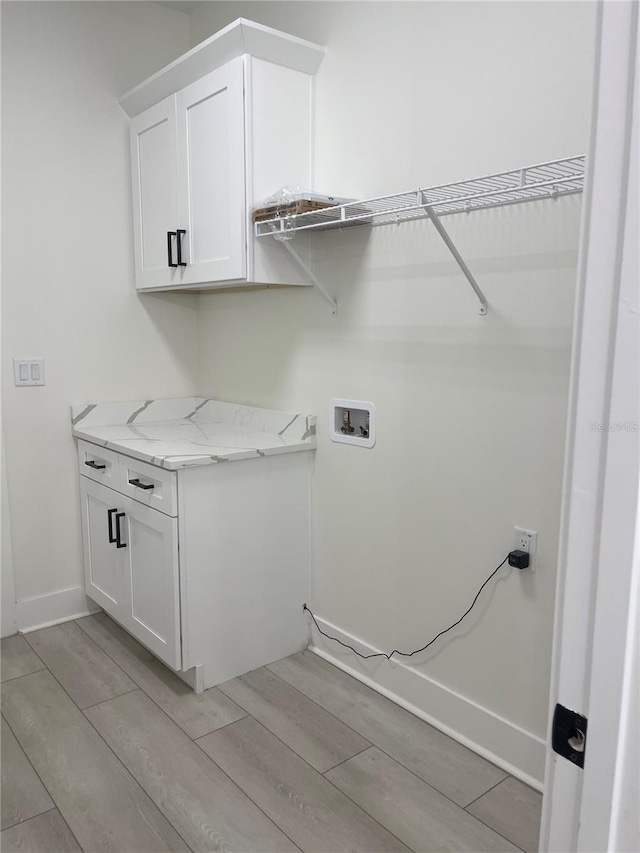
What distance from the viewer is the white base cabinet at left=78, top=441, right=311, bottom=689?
2184 millimetres

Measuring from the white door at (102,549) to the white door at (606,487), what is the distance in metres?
2.11

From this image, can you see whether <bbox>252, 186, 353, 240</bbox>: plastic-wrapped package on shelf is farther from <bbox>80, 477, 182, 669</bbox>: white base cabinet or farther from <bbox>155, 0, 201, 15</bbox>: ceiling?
<bbox>155, 0, 201, 15</bbox>: ceiling

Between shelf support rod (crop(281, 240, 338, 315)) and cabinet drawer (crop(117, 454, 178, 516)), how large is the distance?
82cm

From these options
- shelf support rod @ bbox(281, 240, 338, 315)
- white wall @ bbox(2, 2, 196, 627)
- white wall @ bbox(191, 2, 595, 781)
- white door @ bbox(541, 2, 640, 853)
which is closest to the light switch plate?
white wall @ bbox(2, 2, 196, 627)

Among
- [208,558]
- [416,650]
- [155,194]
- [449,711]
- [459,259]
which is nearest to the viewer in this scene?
[459,259]

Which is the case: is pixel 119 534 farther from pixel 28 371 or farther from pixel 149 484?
pixel 28 371

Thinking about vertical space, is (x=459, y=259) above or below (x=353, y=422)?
above

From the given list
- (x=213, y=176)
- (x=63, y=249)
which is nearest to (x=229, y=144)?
(x=213, y=176)

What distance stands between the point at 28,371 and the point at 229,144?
48.5 inches

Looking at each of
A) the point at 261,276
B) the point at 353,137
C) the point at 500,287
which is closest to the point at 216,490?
the point at 261,276

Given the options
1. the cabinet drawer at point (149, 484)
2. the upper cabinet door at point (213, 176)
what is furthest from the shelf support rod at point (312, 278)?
the cabinet drawer at point (149, 484)

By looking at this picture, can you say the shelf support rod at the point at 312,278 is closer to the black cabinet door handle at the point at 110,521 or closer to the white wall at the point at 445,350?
the white wall at the point at 445,350

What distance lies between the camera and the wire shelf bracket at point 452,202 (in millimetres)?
1458

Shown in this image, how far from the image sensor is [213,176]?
2.31m
